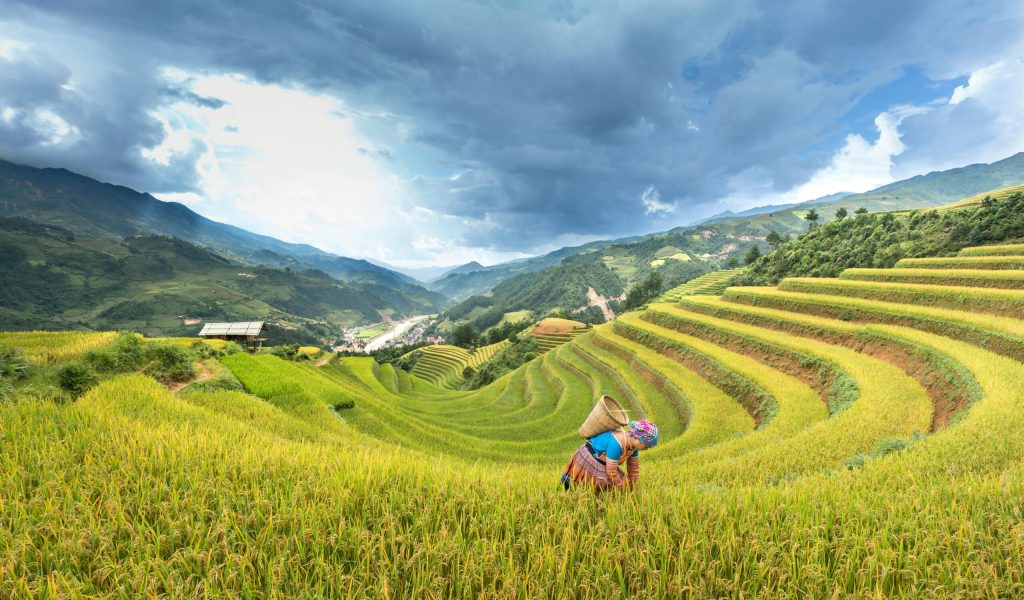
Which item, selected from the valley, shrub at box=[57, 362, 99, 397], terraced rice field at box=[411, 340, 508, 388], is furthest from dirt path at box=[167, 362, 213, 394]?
terraced rice field at box=[411, 340, 508, 388]

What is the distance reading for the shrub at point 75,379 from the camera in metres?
7.14

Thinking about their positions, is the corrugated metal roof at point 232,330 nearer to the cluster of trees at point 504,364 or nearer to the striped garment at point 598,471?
the cluster of trees at point 504,364

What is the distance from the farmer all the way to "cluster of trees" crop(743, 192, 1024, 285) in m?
35.3

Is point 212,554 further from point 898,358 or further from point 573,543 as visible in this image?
point 898,358

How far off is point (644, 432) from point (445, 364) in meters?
72.8

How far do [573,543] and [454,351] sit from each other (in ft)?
277

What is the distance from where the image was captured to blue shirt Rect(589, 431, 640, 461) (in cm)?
349

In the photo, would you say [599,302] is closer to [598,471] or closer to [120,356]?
[120,356]

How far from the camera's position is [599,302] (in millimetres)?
188750

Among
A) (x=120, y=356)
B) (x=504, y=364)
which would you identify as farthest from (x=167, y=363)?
(x=504, y=364)

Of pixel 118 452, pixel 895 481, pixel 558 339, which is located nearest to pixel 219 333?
pixel 118 452

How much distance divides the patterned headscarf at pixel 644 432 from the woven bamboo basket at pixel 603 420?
0.32ft

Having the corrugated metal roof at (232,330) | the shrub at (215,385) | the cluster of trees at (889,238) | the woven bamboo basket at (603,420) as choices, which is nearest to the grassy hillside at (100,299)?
the corrugated metal roof at (232,330)

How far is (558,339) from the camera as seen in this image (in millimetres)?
65125
